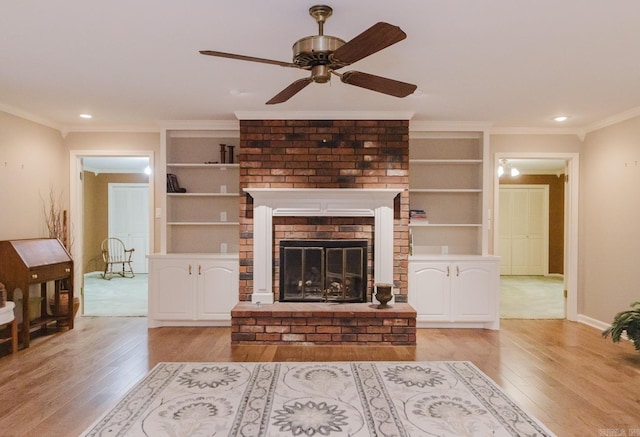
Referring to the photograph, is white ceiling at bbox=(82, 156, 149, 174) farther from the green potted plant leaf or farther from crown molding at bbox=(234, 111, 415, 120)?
the green potted plant leaf

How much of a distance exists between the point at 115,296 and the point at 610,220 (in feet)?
22.3

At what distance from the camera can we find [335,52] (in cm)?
204

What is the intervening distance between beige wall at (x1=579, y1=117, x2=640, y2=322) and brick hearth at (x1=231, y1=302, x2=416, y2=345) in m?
2.32

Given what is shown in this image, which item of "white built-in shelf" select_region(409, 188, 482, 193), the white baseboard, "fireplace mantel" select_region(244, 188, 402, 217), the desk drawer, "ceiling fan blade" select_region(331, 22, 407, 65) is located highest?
"ceiling fan blade" select_region(331, 22, 407, 65)

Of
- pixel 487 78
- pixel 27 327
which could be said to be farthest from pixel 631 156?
pixel 27 327

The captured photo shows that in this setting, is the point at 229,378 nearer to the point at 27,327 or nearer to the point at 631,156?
the point at 27,327

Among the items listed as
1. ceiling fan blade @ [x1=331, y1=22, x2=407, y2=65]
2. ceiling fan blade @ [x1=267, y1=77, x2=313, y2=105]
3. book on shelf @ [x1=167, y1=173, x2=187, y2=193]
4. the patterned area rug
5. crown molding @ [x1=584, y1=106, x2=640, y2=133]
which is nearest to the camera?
ceiling fan blade @ [x1=331, y1=22, x2=407, y2=65]

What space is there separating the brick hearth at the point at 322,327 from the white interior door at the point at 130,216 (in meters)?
6.02

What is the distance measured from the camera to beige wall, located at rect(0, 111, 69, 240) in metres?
4.24

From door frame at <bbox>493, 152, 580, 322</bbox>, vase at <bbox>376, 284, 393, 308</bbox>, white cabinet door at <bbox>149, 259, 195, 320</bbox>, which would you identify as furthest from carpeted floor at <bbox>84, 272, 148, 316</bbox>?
door frame at <bbox>493, 152, 580, 322</bbox>

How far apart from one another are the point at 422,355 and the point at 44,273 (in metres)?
3.78

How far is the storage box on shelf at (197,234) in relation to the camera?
4.68m

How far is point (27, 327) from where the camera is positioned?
3967 mm

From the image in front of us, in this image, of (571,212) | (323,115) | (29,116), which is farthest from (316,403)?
(29,116)
